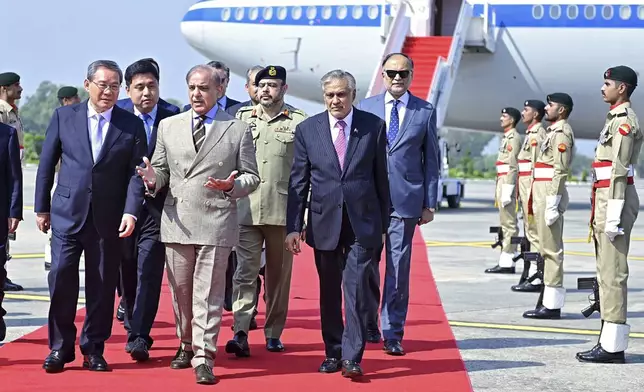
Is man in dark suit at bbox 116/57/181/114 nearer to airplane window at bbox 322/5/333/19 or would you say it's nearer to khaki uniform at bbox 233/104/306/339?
khaki uniform at bbox 233/104/306/339

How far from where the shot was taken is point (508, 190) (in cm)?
1262

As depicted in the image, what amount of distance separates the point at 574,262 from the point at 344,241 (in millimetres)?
7746

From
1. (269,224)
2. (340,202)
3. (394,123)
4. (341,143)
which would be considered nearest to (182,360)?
(269,224)

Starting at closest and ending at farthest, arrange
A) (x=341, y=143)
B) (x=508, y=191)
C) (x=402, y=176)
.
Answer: (x=341, y=143), (x=402, y=176), (x=508, y=191)

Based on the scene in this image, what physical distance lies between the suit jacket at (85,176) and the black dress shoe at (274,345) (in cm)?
136

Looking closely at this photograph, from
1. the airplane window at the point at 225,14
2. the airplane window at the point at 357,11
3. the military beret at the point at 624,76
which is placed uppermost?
the airplane window at the point at 357,11

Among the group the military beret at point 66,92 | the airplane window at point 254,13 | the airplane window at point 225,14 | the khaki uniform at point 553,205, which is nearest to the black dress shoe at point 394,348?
the khaki uniform at point 553,205

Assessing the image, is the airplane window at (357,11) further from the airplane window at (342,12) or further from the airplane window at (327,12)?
the airplane window at (327,12)

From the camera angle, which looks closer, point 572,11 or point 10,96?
point 10,96

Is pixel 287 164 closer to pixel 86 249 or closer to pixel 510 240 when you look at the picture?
pixel 86 249

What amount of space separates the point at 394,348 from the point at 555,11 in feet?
55.5

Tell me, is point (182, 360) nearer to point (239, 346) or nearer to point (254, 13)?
point (239, 346)

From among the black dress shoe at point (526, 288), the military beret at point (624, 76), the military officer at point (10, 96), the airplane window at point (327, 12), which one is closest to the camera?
the military beret at point (624, 76)

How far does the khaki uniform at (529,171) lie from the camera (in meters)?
10.6
